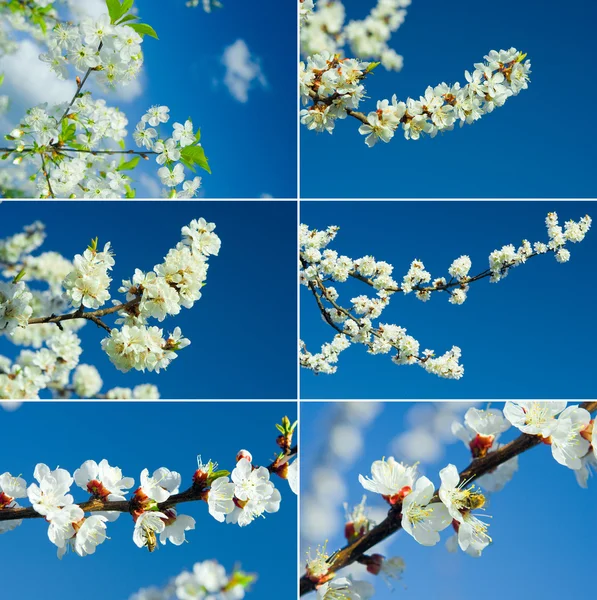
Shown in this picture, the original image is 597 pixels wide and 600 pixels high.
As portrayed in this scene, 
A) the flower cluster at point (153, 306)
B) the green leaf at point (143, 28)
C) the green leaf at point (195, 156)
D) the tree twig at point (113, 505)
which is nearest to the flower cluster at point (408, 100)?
the green leaf at point (195, 156)

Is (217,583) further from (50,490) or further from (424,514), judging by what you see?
(50,490)

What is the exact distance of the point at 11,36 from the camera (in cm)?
213

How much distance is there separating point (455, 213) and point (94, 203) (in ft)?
4.32

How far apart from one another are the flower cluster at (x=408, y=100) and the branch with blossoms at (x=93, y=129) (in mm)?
410

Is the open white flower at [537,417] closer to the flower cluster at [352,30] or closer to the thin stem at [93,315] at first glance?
the thin stem at [93,315]

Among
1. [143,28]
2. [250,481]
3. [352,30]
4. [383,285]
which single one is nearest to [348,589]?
[250,481]

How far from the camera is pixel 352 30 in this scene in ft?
7.30

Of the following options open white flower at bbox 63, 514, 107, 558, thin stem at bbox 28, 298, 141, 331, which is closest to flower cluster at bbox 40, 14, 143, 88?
thin stem at bbox 28, 298, 141, 331

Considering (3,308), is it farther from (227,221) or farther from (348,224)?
(348,224)

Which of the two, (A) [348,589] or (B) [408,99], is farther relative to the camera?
(B) [408,99]

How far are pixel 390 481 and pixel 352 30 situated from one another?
1832 mm

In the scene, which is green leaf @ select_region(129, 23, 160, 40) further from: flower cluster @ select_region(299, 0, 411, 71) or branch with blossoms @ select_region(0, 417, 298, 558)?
branch with blossoms @ select_region(0, 417, 298, 558)

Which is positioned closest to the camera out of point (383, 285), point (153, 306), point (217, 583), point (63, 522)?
point (217, 583)

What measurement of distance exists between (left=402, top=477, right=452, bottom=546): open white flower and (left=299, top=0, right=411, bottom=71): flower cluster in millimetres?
1698
